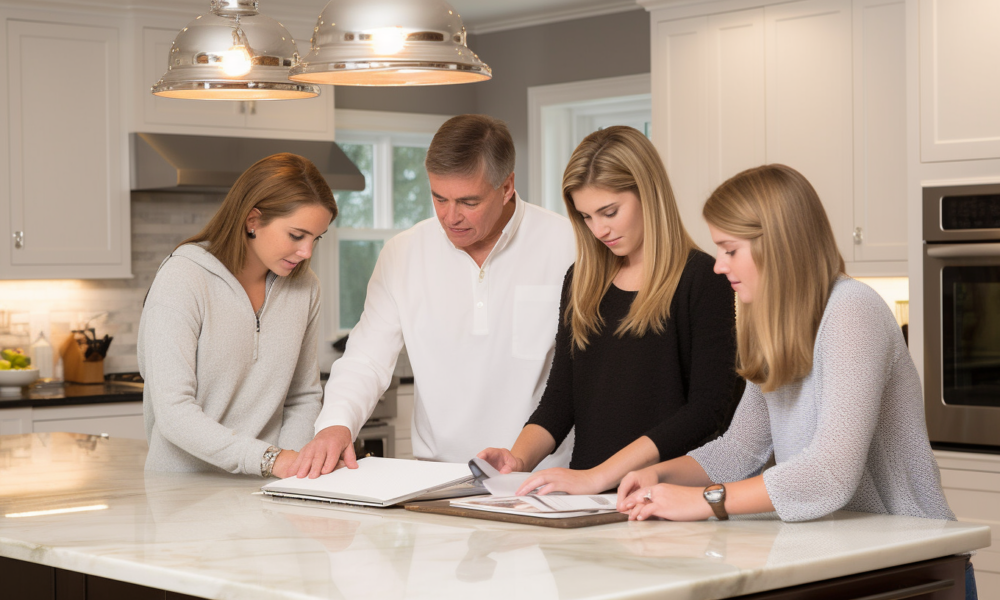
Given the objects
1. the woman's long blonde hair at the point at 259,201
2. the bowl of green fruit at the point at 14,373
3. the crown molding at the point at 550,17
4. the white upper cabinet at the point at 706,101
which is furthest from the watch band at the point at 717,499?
the crown molding at the point at 550,17

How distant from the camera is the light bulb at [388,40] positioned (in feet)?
5.64

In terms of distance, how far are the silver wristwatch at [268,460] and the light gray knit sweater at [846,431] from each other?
818mm

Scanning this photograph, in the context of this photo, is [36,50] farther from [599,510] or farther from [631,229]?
[599,510]

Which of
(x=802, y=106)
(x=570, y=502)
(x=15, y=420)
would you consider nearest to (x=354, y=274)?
(x=15, y=420)

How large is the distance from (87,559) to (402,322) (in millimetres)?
1187

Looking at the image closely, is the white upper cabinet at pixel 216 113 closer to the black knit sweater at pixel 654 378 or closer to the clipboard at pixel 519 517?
the black knit sweater at pixel 654 378

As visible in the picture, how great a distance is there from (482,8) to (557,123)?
0.75 metres

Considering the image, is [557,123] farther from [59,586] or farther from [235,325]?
[59,586]

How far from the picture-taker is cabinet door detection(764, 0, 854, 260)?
429cm

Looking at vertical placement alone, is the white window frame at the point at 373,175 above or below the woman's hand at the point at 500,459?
above

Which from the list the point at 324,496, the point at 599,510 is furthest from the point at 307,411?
the point at 599,510

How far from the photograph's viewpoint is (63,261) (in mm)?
4723

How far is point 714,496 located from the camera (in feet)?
5.57

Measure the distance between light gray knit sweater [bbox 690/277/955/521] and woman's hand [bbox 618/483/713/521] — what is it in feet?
0.36
